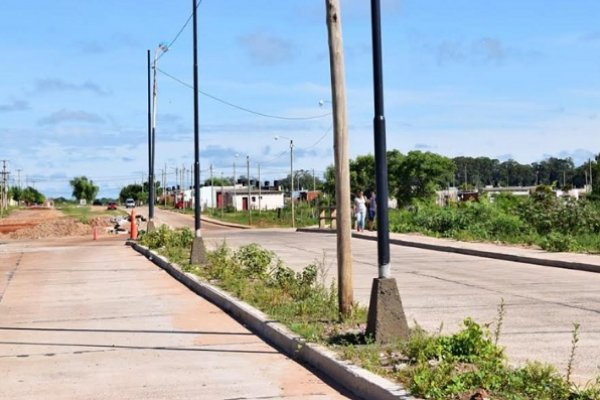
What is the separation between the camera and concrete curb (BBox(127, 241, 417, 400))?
279 inches

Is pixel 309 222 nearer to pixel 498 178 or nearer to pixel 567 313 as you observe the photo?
pixel 567 313

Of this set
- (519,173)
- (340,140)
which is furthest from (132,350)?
(519,173)

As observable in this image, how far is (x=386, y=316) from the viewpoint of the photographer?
8.88m

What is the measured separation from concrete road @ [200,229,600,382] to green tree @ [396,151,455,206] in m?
74.4

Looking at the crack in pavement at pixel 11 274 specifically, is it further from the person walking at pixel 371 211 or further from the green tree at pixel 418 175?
the green tree at pixel 418 175

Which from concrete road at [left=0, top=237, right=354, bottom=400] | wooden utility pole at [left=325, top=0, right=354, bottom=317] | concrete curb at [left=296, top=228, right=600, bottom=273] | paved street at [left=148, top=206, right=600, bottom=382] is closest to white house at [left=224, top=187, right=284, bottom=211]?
concrete curb at [left=296, top=228, right=600, bottom=273]

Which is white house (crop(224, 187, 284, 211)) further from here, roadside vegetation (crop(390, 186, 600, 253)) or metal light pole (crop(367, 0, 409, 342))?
metal light pole (crop(367, 0, 409, 342))

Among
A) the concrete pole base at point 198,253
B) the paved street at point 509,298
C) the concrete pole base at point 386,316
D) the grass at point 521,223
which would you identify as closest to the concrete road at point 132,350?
the concrete pole base at point 386,316

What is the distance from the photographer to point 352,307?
412 inches

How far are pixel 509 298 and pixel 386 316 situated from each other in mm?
5951

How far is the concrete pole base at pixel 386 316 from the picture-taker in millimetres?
8852

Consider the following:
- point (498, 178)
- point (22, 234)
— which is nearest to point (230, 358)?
point (22, 234)

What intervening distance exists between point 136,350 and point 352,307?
2.55 metres

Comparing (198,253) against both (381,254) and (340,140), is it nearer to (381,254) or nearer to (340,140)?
(340,140)
